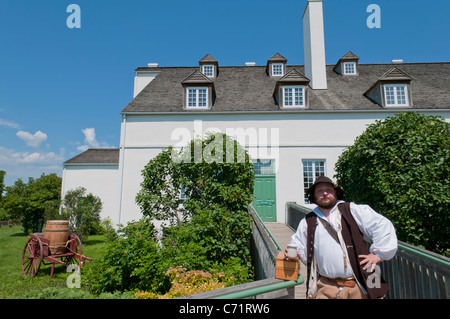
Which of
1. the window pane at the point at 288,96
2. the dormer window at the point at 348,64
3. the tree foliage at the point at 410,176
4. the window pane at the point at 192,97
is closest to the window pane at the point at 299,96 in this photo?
the window pane at the point at 288,96

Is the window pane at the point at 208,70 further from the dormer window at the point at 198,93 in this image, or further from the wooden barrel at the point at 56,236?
the wooden barrel at the point at 56,236

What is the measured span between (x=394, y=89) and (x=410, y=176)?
11.6 meters

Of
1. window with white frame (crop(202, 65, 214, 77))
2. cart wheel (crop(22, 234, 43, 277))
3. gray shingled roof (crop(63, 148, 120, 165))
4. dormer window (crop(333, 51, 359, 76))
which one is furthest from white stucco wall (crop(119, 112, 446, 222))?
gray shingled roof (crop(63, 148, 120, 165))

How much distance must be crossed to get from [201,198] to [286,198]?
7.43 m

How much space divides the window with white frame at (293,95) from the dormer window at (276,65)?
13.0ft

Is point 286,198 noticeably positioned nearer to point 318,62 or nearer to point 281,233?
point 281,233

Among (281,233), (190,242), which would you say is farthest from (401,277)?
(281,233)

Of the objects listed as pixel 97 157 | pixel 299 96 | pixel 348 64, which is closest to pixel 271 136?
pixel 299 96

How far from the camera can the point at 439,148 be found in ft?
19.5

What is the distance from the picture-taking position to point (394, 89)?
1492 centimetres

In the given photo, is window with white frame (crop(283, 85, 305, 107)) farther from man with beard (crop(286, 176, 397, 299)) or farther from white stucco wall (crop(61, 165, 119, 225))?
white stucco wall (crop(61, 165, 119, 225))

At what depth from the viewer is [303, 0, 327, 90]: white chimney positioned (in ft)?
55.8

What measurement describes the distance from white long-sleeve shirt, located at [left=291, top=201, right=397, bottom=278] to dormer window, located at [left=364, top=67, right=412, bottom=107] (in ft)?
47.8

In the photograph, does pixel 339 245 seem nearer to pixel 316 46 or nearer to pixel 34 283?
pixel 34 283
